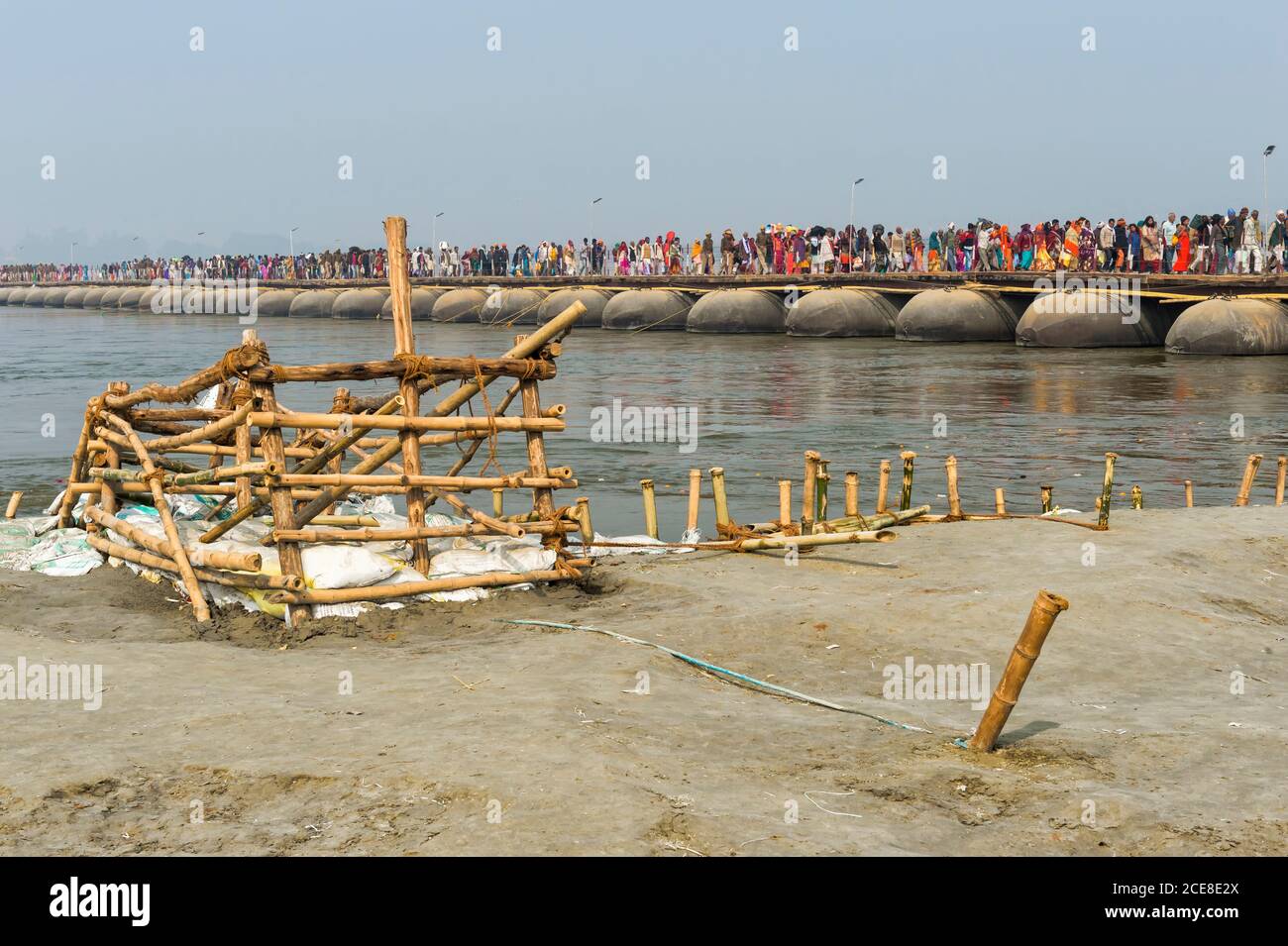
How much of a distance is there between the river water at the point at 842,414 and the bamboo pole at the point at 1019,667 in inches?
334

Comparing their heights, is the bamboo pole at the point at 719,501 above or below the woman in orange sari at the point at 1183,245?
below

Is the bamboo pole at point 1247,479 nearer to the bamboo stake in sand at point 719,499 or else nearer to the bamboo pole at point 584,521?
the bamboo stake in sand at point 719,499

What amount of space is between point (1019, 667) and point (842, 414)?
772 inches

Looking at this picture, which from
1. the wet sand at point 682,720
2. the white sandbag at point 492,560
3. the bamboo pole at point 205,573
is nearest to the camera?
the wet sand at point 682,720

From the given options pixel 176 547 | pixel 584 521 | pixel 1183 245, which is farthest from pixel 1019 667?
pixel 1183 245

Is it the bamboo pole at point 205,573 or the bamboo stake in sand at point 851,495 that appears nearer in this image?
the bamboo pole at point 205,573

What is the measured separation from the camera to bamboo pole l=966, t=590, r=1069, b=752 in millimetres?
6168

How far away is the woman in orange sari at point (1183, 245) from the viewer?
37.0m

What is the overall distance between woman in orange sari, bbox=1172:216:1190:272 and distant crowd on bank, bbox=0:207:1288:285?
3 cm

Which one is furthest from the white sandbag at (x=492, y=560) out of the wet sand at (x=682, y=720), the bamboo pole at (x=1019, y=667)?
the bamboo pole at (x=1019, y=667)

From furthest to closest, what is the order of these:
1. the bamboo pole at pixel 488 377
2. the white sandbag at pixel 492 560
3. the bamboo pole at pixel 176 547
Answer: the bamboo pole at pixel 488 377 < the white sandbag at pixel 492 560 < the bamboo pole at pixel 176 547

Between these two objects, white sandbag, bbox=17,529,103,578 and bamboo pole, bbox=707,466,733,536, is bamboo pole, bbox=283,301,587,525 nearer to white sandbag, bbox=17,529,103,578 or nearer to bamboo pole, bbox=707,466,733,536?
white sandbag, bbox=17,529,103,578

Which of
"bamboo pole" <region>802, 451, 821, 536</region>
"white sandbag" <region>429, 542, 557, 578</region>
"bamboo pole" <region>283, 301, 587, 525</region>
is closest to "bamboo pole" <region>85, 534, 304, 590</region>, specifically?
"bamboo pole" <region>283, 301, 587, 525</region>

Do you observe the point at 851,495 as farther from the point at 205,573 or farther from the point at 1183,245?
the point at 1183,245
